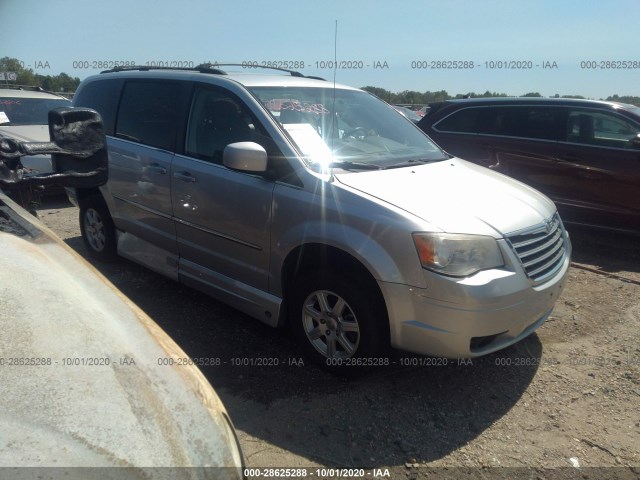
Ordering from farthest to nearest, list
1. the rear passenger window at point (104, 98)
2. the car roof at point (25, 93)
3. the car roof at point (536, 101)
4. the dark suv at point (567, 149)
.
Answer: the car roof at point (25, 93) < the car roof at point (536, 101) < the dark suv at point (567, 149) < the rear passenger window at point (104, 98)

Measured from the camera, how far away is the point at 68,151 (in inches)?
74.9

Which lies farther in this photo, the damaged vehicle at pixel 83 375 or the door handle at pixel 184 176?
the door handle at pixel 184 176

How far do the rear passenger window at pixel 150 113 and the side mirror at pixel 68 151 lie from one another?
2235 millimetres

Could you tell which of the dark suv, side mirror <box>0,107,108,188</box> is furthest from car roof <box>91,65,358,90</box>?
the dark suv

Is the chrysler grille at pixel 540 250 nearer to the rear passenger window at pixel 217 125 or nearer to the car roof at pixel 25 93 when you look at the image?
the rear passenger window at pixel 217 125

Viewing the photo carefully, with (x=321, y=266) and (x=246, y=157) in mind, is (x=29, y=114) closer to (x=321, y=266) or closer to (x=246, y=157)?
(x=246, y=157)

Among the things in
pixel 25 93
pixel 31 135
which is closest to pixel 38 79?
pixel 25 93

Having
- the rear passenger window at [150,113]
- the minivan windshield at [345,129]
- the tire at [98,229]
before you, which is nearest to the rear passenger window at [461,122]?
the minivan windshield at [345,129]

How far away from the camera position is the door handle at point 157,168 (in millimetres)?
4135

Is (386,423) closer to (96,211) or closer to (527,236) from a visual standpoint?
(527,236)

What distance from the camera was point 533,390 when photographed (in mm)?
3271

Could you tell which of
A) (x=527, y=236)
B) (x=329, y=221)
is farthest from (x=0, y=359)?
(x=527, y=236)

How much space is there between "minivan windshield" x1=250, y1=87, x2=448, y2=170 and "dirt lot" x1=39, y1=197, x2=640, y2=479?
137 cm

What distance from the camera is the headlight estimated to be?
9.18 feet
